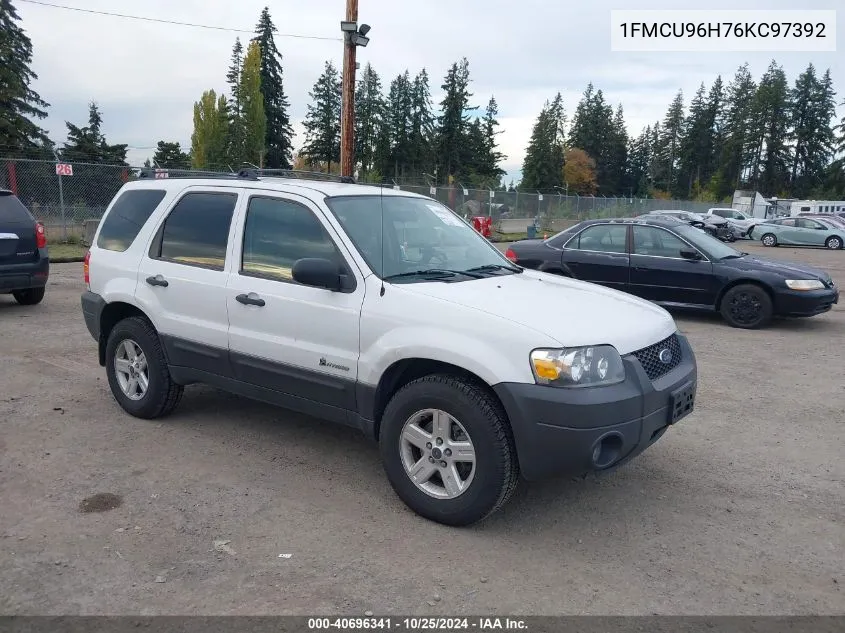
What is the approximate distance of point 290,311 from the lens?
14.2ft

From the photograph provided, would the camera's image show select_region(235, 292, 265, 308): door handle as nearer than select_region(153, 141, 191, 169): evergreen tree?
Yes

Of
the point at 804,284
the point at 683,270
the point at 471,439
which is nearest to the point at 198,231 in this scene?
the point at 471,439

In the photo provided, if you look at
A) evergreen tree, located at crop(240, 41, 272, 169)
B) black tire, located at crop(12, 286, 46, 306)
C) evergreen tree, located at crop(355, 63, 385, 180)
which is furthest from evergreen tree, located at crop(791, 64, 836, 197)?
black tire, located at crop(12, 286, 46, 306)

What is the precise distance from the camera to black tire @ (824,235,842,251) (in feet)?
101

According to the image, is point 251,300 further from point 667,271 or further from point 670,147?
point 670,147

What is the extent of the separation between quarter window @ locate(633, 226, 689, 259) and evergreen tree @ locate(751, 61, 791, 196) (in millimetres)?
94544

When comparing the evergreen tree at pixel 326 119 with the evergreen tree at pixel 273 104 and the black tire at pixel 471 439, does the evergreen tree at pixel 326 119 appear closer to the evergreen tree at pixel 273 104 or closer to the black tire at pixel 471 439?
the evergreen tree at pixel 273 104

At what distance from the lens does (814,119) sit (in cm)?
9288

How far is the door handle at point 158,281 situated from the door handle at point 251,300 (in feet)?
2.67

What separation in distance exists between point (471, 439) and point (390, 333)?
0.74 meters

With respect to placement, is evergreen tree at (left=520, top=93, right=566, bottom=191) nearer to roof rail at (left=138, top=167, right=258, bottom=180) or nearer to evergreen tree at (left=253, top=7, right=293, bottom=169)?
evergreen tree at (left=253, top=7, right=293, bottom=169)

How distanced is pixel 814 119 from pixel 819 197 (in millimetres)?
13636

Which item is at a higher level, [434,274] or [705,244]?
Answer: [705,244]

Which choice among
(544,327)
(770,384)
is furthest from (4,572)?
(770,384)
